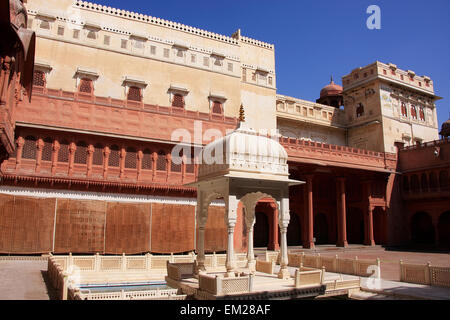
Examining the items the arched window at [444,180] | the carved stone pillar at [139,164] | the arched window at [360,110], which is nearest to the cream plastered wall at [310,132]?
the arched window at [360,110]

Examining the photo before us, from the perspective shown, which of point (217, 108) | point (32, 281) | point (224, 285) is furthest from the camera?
point (217, 108)

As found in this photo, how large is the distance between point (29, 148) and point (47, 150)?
0.74 metres

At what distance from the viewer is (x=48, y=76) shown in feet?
71.2

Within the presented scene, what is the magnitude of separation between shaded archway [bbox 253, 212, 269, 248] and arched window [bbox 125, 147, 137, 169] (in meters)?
11.5

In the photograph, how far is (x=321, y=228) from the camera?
3139 cm

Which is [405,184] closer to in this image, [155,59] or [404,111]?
[404,111]

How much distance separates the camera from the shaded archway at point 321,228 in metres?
31.1

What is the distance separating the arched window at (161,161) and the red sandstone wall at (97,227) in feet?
6.32

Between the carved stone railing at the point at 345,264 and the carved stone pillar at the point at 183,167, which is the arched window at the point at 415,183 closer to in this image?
the carved stone railing at the point at 345,264

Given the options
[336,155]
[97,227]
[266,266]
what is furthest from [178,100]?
[266,266]

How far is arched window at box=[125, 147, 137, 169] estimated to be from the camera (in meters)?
19.0
